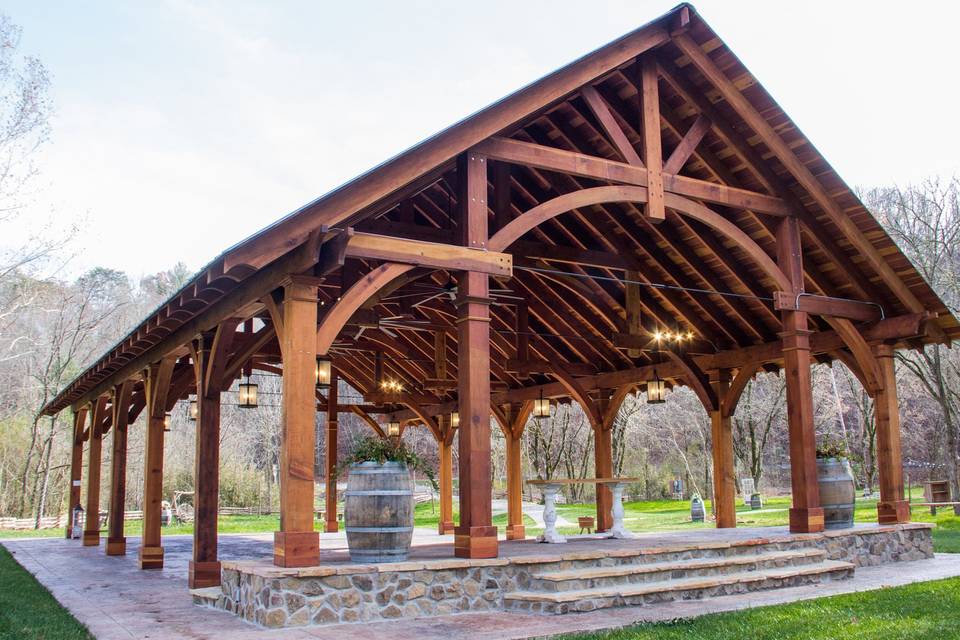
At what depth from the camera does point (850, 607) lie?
24.4ft

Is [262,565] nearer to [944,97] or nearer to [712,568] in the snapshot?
[712,568]

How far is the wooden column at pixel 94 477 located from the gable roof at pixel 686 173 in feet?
8.14

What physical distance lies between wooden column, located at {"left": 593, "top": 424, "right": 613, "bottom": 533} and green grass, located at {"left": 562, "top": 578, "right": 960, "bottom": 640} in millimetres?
7782

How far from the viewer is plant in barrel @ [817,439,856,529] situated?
36.2ft

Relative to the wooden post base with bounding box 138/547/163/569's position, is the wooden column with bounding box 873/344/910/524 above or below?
above

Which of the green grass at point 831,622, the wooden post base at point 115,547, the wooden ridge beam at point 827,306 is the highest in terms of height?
the wooden ridge beam at point 827,306

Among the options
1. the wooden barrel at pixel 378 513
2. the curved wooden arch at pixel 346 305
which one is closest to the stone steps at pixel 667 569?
the wooden barrel at pixel 378 513

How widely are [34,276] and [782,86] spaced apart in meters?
37.5

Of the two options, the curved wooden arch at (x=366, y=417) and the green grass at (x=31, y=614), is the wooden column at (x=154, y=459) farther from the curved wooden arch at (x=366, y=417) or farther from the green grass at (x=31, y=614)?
the curved wooden arch at (x=366, y=417)

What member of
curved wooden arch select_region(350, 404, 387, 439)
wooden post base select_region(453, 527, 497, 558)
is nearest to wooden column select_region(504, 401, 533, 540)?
curved wooden arch select_region(350, 404, 387, 439)

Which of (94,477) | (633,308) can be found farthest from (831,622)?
(94,477)

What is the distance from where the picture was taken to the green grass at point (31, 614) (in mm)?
6684

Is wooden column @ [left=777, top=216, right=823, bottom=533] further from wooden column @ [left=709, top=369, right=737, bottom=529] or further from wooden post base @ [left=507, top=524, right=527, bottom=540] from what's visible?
wooden post base @ [left=507, top=524, right=527, bottom=540]

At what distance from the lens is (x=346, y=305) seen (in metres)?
7.61
